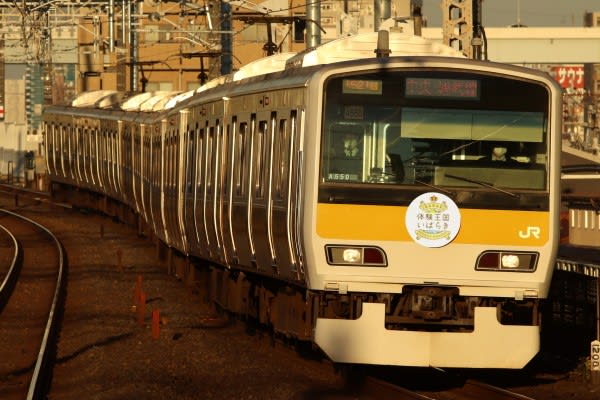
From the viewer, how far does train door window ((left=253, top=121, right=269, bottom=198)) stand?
1391 centimetres

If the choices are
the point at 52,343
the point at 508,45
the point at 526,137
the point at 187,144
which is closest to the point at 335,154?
the point at 526,137

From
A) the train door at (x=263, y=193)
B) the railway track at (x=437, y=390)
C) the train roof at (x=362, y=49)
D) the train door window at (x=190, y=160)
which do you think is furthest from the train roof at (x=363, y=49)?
the train door window at (x=190, y=160)

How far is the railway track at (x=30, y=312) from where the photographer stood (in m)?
13.8

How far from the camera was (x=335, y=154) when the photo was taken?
11.9 m

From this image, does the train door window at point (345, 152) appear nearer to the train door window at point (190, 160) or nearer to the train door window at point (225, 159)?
the train door window at point (225, 159)

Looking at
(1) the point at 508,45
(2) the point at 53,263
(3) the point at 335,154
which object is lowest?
(2) the point at 53,263

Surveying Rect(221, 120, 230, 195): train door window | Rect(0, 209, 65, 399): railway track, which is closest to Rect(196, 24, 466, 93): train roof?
Rect(221, 120, 230, 195): train door window

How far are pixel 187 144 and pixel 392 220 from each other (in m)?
7.56

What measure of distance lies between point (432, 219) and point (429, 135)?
658 millimetres

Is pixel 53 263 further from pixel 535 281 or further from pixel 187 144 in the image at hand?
pixel 535 281

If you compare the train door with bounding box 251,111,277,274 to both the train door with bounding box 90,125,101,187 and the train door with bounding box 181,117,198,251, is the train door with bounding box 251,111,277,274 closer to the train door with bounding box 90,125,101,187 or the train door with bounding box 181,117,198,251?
the train door with bounding box 181,117,198,251

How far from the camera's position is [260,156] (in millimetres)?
14062

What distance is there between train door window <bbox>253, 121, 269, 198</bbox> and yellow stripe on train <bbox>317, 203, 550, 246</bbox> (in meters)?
2.11

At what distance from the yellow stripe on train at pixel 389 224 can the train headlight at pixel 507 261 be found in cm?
9
